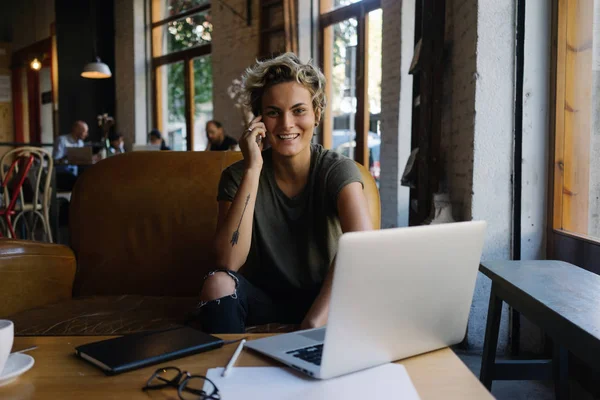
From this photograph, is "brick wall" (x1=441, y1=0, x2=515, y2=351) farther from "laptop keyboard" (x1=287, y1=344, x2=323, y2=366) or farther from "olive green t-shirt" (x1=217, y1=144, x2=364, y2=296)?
"laptop keyboard" (x1=287, y1=344, x2=323, y2=366)

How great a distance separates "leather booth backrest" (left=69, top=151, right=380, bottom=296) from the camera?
212 centimetres

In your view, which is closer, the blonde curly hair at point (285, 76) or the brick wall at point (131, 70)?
the blonde curly hair at point (285, 76)

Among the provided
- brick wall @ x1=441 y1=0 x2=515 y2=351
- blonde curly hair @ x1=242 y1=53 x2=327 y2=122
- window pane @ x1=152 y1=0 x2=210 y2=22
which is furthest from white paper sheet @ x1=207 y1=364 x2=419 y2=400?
window pane @ x1=152 y1=0 x2=210 y2=22

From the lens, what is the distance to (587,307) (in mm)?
1339

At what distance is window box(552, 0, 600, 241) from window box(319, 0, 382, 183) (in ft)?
9.00

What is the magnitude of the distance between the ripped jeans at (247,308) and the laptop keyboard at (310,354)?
0.54m

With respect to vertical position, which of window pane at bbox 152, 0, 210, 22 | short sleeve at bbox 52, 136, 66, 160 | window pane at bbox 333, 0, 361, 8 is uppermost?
window pane at bbox 152, 0, 210, 22

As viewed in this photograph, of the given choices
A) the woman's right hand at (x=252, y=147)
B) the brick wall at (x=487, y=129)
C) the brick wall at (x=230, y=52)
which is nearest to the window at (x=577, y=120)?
the brick wall at (x=487, y=129)

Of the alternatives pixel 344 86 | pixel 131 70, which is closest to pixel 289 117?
pixel 344 86

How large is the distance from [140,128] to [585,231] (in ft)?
28.0

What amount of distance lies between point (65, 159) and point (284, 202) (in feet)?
19.9

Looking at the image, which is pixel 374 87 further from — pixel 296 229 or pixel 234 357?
pixel 234 357

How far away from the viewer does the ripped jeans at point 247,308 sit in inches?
59.7

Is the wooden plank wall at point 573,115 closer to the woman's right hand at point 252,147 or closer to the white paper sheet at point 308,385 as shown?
the woman's right hand at point 252,147
